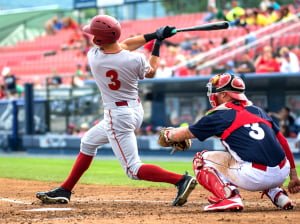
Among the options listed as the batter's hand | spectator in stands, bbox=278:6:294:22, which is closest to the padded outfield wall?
spectator in stands, bbox=278:6:294:22

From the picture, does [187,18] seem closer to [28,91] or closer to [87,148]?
[28,91]

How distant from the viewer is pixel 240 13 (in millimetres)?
20453

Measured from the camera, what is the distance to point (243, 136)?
19.6ft

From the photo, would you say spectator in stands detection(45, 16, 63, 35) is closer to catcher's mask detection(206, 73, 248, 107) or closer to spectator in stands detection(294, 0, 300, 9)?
spectator in stands detection(294, 0, 300, 9)

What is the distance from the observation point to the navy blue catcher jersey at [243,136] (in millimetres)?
5980

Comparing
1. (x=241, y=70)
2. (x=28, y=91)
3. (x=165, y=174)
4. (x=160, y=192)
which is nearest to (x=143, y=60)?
(x=165, y=174)

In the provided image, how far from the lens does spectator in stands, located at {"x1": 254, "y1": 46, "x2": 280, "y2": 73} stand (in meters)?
16.3

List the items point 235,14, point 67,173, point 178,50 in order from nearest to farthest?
point 67,173 < point 235,14 < point 178,50

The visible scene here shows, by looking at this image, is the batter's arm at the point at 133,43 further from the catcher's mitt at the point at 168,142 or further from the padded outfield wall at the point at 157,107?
the padded outfield wall at the point at 157,107

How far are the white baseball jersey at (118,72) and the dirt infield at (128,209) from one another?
3.38ft

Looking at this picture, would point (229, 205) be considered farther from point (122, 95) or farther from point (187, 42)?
point (187, 42)

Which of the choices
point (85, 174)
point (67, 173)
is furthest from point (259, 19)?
point (85, 174)

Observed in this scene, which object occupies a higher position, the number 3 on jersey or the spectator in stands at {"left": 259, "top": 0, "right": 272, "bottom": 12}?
the number 3 on jersey

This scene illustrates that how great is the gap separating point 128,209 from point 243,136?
1.28 meters
